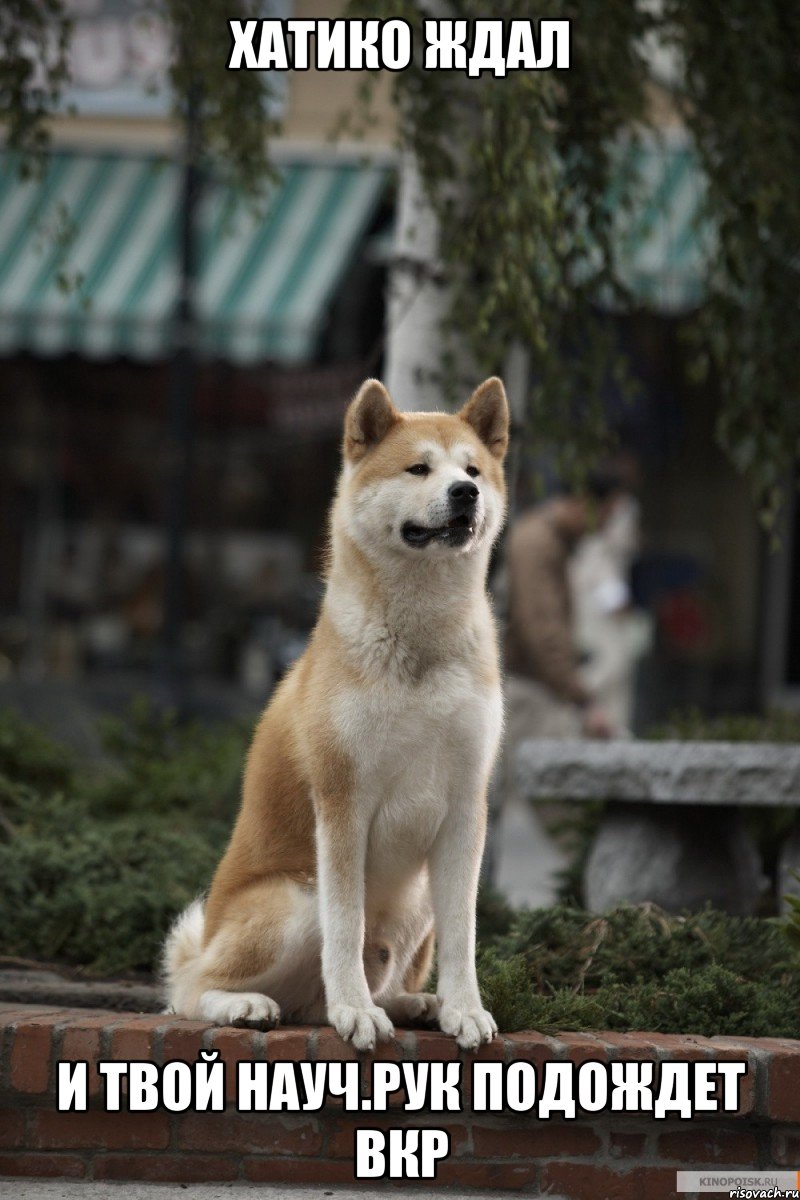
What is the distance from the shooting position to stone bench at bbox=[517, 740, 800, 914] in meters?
5.29

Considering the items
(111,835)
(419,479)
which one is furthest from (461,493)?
(111,835)

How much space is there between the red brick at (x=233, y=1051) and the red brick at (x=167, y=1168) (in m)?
0.19

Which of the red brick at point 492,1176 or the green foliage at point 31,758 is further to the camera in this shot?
the green foliage at point 31,758

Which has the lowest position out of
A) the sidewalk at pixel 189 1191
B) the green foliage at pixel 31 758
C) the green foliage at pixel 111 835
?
the sidewalk at pixel 189 1191

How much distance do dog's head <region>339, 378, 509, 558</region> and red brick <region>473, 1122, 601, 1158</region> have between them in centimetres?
133

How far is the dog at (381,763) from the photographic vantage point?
3463 mm

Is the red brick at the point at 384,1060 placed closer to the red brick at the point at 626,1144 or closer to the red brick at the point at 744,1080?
the red brick at the point at 626,1144

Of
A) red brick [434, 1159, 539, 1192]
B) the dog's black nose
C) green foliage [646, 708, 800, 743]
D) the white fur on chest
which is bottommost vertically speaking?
red brick [434, 1159, 539, 1192]

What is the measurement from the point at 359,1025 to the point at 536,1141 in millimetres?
519

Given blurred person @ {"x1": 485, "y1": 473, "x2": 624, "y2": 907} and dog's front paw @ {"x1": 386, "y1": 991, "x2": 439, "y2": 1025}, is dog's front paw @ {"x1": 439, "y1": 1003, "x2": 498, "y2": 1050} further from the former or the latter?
blurred person @ {"x1": 485, "y1": 473, "x2": 624, "y2": 907}

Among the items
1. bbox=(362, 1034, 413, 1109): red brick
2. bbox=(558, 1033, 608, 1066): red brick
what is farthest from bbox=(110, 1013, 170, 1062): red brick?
bbox=(558, 1033, 608, 1066): red brick

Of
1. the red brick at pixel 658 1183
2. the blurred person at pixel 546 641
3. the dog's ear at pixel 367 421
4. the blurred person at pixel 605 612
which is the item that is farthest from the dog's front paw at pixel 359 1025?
the blurred person at pixel 605 612

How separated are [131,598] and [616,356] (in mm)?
8105

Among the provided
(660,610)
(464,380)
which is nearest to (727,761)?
(464,380)
